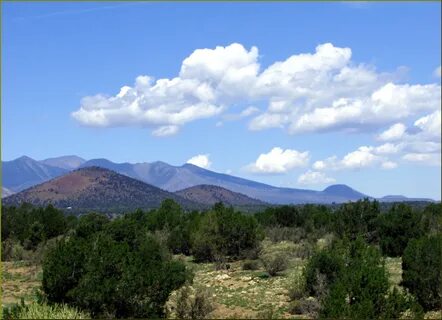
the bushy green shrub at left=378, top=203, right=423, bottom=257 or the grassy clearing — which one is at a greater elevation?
the bushy green shrub at left=378, top=203, right=423, bottom=257

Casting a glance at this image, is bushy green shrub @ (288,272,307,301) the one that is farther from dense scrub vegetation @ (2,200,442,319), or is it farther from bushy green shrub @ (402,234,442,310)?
bushy green shrub @ (402,234,442,310)

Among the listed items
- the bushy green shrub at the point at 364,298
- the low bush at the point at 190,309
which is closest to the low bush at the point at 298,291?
the low bush at the point at 190,309

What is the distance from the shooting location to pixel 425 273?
20219 mm

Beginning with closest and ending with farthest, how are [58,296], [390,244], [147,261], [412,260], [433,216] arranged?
[58,296], [147,261], [412,260], [390,244], [433,216]

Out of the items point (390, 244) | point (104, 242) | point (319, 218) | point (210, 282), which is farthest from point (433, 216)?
point (104, 242)

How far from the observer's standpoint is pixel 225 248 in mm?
35719

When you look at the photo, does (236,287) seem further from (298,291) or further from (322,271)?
(322,271)

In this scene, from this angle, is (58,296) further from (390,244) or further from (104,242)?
(390,244)

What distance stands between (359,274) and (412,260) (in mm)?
5837

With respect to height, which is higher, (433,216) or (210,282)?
(433,216)

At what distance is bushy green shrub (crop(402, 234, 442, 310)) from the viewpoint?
20.0m

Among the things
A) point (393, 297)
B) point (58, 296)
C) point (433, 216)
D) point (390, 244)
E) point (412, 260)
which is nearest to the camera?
point (393, 297)

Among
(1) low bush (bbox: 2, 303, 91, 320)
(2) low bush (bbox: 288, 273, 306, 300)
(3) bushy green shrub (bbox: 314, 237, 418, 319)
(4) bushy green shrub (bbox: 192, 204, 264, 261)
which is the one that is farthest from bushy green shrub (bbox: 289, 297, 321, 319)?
(4) bushy green shrub (bbox: 192, 204, 264, 261)

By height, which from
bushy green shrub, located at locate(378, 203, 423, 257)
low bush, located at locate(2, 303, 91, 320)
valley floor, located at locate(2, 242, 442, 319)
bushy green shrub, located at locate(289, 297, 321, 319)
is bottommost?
valley floor, located at locate(2, 242, 442, 319)
